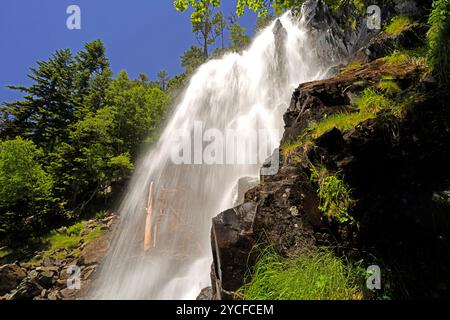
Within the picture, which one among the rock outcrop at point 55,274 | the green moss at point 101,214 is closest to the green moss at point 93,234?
the rock outcrop at point 55,274

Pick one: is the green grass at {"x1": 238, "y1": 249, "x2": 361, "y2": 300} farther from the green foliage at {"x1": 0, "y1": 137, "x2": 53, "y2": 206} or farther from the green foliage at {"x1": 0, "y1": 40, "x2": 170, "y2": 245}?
the green foliage at {"x1": 0, "y1": 137, "x2": 53, "y2": 206}

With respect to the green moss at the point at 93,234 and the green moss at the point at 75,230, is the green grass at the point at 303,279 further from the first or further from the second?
the green moss at the point at 75,230

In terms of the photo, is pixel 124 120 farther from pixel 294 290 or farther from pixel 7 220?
pixel 294 290

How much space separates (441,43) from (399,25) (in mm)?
2680

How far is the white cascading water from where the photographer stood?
1188 cm

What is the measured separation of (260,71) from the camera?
20484 mm

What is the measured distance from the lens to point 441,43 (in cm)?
445

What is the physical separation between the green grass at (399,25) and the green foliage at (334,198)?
14.8 ft

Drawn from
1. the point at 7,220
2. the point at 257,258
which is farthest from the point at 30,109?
the point at 257,258

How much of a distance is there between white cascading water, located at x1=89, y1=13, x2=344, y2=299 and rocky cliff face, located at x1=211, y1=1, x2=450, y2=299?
559 centimetres

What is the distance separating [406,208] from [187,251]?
10.6 metres

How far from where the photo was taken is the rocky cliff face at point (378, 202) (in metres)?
3.50

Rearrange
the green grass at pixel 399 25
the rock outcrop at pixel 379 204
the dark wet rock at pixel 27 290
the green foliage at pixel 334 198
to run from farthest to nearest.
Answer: the dark wet rock at pixel 27 290 → the green grass at pixel 399 25 → the green foliage at pixel 334 198 → the rock outcrop at pixel 379 204
